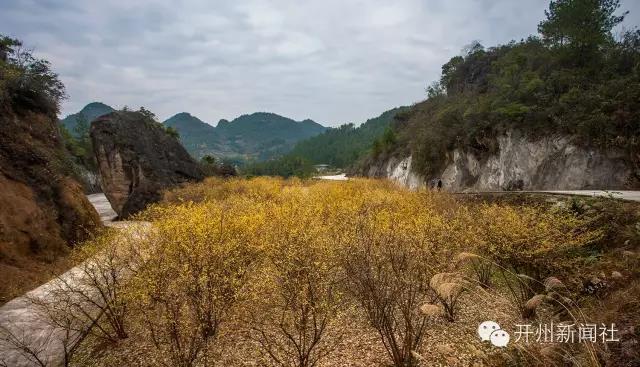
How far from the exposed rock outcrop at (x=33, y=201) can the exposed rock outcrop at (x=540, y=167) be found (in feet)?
88.6

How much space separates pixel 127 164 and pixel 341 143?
5149 inches

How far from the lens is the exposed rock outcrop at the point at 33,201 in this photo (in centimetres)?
1163

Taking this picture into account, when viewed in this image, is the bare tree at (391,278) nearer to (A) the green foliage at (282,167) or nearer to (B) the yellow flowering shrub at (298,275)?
(B) the yellow flowering shrub at (298,275)

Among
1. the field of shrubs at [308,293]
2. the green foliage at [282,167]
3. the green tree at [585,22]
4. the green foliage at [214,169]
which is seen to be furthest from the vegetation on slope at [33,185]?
the green foliage at [282,167]

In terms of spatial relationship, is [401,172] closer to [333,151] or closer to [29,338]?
[29,338]

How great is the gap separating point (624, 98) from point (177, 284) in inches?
1092

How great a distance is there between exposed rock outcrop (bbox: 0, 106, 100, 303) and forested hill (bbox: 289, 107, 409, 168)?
96.1 metres

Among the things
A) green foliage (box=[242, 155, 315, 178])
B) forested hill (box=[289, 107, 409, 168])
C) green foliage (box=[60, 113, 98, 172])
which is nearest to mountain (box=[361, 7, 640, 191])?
green foliage (box=[60, 113, 98, 172])

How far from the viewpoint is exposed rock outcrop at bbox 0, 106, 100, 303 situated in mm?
11633

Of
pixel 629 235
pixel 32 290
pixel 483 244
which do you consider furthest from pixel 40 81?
pixel 629 235

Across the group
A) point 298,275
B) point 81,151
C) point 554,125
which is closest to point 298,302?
point 298,275

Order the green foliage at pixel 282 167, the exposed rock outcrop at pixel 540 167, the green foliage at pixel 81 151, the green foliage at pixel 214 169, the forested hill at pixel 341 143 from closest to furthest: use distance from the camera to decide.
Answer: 1. the exposed rock outcrop at pixel 540 167
2. the green foliage at pixel 214 169
3. the green foliage at pixel 81 151
4. the green foliage at pixel 282 167
5. the forested hill at pixel 341 143

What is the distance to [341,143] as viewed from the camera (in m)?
154

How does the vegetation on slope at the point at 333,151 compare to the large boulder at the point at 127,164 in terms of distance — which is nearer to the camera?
the large boulder at the point at 127,164
